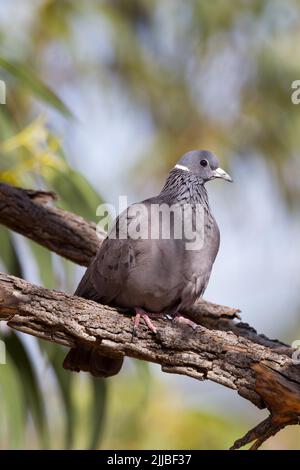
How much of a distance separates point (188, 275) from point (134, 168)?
7778 mm

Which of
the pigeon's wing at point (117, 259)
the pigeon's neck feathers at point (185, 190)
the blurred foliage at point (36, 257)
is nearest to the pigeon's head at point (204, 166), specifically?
the pigeon's neck feathers at point (185, 190)

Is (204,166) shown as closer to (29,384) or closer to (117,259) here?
(117,259)

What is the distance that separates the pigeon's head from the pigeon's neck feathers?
57mm

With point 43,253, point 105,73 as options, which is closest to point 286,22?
point 105,73

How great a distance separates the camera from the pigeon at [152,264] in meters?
4.60

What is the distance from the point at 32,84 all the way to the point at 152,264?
6.72 ft

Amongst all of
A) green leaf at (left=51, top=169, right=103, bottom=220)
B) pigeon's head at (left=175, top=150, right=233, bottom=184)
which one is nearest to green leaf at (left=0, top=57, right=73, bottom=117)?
green leaf at (left=51, top=169, right=103, bottom=220)

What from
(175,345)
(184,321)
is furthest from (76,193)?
(175,345)

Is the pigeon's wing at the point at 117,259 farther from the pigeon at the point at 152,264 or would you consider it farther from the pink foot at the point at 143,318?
the pink foot at the point at 143,318

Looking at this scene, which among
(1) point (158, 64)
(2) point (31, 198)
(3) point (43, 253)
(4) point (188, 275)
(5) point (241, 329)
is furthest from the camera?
(1) point (158, 64)

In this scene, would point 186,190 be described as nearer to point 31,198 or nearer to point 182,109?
point 31,198

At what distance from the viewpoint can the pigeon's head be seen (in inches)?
206

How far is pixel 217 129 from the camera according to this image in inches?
456

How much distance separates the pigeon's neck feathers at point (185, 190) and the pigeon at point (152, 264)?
4 centimetres
